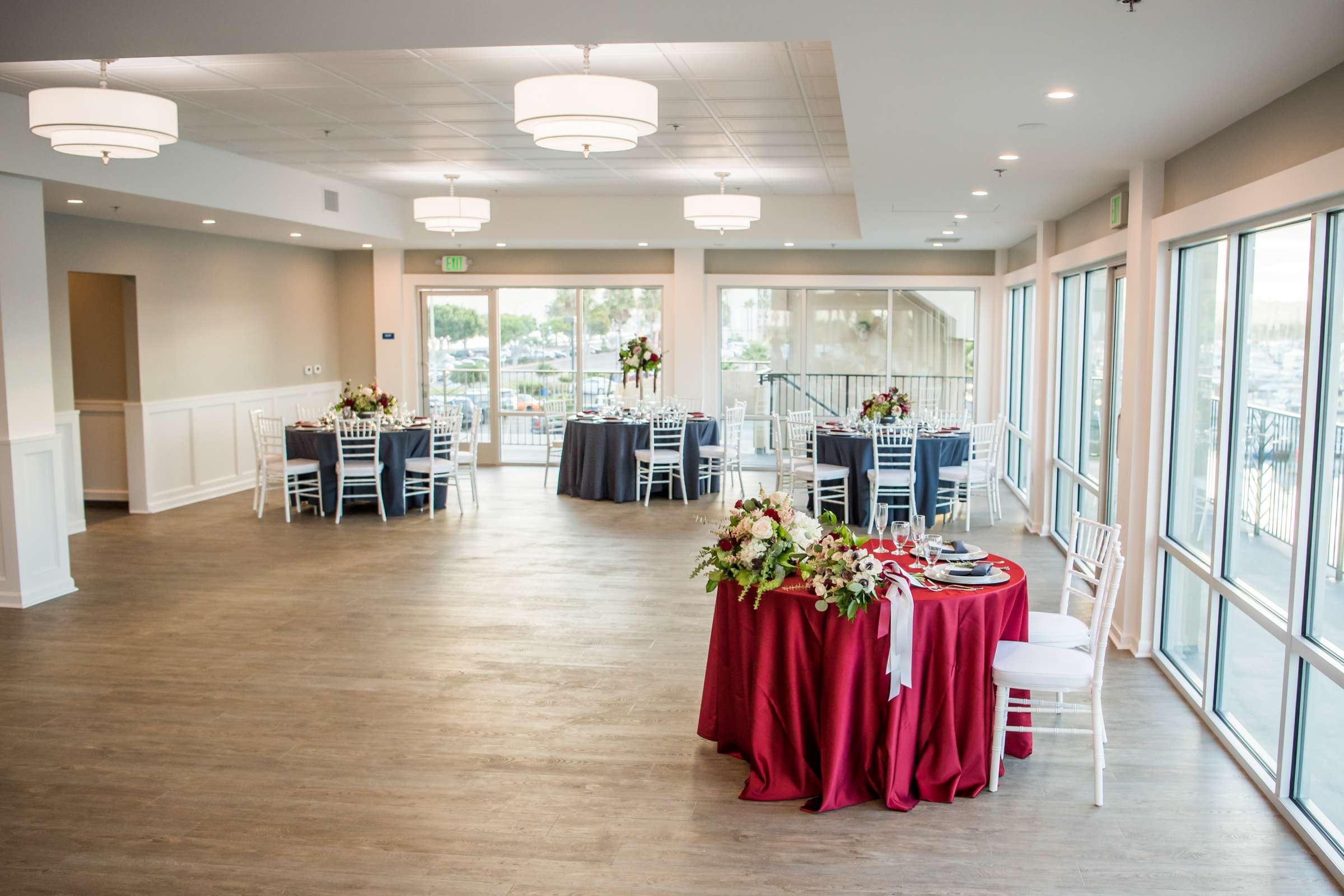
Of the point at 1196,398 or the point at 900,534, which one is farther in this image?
the point at 1196,398

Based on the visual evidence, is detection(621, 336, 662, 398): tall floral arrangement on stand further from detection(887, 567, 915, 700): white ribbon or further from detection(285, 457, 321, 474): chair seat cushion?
detection(887, 567, 915, 700): white ribbon

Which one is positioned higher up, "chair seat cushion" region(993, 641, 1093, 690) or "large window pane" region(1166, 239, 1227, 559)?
"large window pane" region(1166, 239, 1227, 559)

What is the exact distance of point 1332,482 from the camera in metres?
3.76

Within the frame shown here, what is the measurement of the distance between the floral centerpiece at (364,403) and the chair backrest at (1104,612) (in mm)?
7709

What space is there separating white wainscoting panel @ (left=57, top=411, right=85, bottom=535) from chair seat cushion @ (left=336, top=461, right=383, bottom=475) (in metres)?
2.29

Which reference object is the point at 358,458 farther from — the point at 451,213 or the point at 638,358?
the point at 638,358

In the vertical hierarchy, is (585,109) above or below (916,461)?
above

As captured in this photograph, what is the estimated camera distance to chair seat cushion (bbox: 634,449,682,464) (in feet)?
36.2

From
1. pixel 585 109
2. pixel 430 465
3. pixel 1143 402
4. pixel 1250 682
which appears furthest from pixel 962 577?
pixel 430 465

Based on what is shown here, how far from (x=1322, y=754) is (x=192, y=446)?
1053 centimetres

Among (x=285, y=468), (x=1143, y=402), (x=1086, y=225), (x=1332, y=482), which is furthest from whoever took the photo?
(x=285, y=468)

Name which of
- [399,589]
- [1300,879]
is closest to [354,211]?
[399,589]

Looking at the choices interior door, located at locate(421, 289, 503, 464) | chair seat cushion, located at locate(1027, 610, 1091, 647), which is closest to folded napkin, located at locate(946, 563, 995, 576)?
chair seat cushion, located at locate(1027, 610, 1091, 647)

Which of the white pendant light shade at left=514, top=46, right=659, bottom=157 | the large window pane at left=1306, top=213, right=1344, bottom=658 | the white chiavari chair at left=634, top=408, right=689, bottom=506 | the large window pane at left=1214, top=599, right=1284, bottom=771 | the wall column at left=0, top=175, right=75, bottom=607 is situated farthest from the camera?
the white chiavari chair at left=634, top=408, right=689, bottom=506
